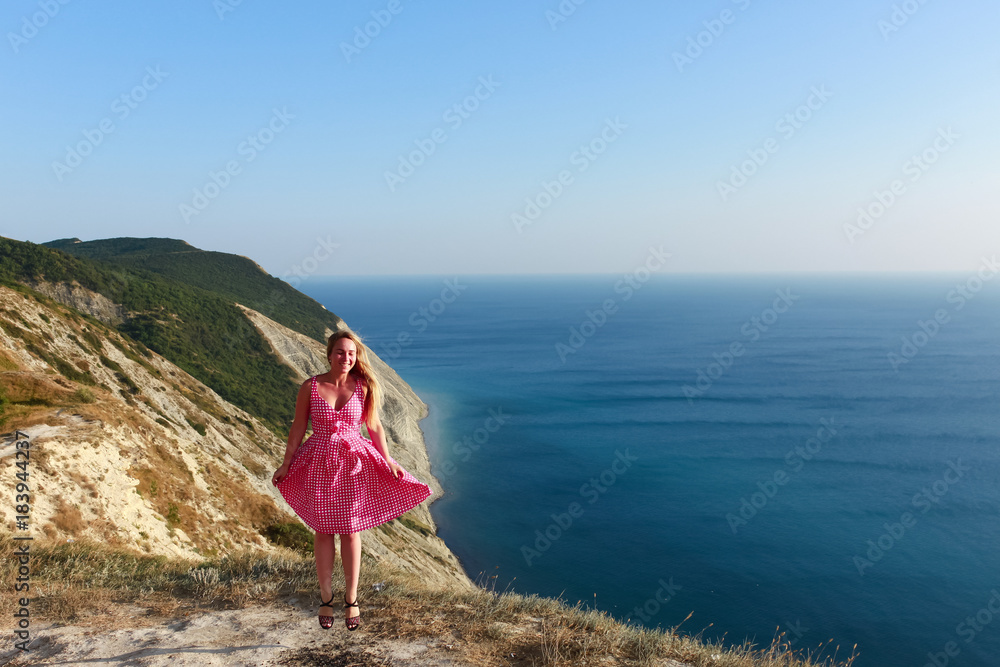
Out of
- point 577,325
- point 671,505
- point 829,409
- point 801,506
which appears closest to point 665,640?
point 671,505

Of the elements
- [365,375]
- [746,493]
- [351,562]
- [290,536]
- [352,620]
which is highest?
[365,375]

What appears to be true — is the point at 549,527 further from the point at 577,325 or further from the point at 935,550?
the point at 577,325

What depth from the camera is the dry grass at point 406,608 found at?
6004mm

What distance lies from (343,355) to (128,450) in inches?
523

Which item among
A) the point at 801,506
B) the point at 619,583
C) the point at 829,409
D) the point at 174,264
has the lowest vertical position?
the point at 619,583

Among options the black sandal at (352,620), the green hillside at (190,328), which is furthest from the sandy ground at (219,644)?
the green hillside at (190,328)

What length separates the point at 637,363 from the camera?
114938 mm

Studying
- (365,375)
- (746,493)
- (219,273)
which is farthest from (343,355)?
(219,273)

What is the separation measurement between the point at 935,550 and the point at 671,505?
1933 cm

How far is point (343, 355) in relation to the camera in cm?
576

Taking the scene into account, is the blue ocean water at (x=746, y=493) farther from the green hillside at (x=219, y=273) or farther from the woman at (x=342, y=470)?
the green hillside at (x=219, y=273)

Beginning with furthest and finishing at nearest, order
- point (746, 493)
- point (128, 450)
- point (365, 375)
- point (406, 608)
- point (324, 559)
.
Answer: point (746, 493)
point (128, 450)
point (406, 608)
point (365, 375)
point (324, 559)

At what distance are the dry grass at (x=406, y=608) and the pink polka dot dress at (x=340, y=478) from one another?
1356mm

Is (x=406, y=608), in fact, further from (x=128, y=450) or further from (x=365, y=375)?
(x=128, y=450)
